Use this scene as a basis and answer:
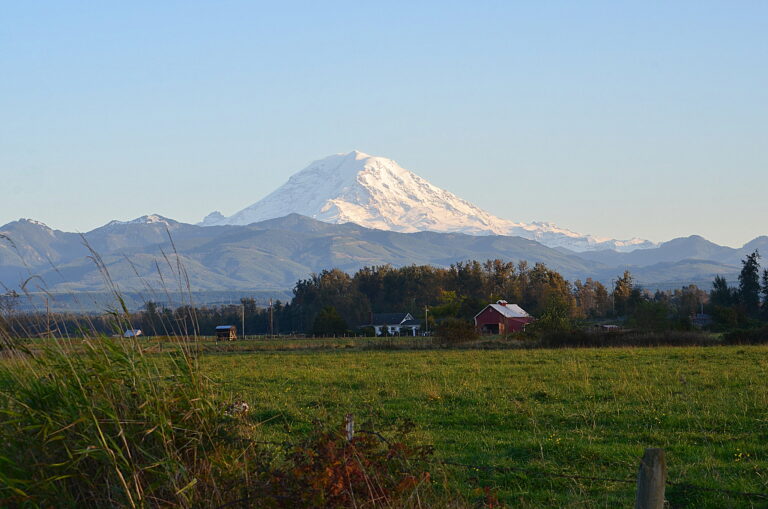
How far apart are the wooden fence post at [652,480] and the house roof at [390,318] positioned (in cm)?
11220

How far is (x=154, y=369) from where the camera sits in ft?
24.3

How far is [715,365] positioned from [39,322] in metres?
22.9

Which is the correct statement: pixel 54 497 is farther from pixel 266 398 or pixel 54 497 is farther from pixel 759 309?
pixel 759 309

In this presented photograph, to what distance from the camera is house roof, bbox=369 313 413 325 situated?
4673 inches

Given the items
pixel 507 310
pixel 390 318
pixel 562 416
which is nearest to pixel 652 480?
pixel 562 416

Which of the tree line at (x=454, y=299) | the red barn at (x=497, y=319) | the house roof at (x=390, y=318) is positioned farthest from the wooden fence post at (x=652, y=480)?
the house roof at (x=390, y=318)

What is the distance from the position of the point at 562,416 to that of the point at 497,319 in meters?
75.7

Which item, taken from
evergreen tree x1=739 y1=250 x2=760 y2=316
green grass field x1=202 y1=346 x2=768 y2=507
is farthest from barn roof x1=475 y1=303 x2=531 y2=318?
green grass field x1=202 y1=346 x2=768 y2=507

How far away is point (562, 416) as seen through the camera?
15.0 metres

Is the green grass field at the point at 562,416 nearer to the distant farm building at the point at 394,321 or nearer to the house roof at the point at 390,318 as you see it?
the distant farm building at the point at 394,321

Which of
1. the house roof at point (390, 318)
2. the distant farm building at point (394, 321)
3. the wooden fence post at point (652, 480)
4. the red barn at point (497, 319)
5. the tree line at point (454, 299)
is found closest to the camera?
the wooden fence post at point (652, 480)

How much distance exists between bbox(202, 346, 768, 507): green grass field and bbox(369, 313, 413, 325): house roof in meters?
90.5

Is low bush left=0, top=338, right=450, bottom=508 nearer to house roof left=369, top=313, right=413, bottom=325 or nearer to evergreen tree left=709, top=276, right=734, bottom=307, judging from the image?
evergreen tree left=709, top=276, right=734, bottom=307

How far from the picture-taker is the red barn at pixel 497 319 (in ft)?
293
